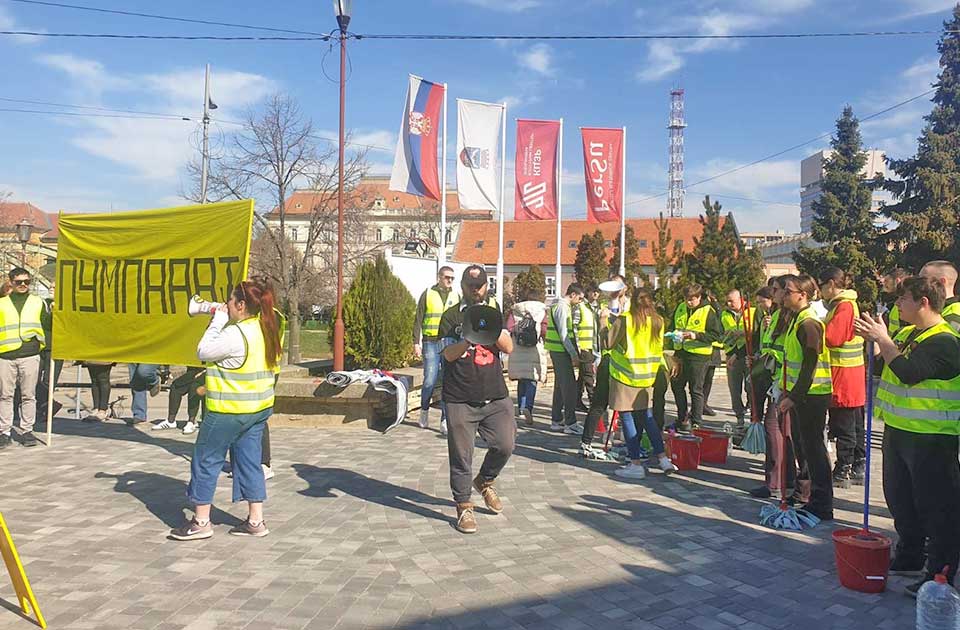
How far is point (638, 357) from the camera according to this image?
6.94m

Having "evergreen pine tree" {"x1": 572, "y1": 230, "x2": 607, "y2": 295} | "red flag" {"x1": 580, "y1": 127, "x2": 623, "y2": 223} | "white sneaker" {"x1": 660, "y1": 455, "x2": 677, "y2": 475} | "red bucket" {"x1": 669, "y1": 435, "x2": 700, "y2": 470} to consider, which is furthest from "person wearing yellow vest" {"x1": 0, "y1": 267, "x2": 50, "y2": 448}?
"evergreen pine tree" {"x1": 572, "y1": 230, "x2": 607, "y2": 295}

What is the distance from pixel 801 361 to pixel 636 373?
170 cm

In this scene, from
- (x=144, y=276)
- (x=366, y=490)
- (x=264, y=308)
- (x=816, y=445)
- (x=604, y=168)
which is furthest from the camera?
(x=604, y=168)

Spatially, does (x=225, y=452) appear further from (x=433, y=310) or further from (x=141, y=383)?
(x=141, y=383)

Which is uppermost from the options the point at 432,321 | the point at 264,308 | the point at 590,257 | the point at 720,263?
the point at 590,257

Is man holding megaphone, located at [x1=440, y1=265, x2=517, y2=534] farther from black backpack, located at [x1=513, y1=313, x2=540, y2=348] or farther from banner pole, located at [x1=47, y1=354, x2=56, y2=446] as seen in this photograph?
banner pole, located at [x1=47, y1=354, x2=56, y2=446]

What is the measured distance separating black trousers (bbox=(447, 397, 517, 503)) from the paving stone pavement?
0.37 m

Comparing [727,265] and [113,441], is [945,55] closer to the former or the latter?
[727,265]

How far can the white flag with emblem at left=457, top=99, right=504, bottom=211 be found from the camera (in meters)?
17.1

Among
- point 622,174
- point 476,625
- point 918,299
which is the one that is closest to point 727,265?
point 622,174

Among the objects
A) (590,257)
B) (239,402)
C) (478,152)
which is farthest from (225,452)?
(590,257)

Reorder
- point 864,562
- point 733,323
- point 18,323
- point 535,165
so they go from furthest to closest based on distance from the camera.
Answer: point 535,165
point 733,323
point 18,323
point 864,562

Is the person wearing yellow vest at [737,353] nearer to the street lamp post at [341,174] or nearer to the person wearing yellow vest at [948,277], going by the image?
the person wearing yellow vest at [948,277]

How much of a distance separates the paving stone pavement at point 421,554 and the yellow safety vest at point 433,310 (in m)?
2.20
